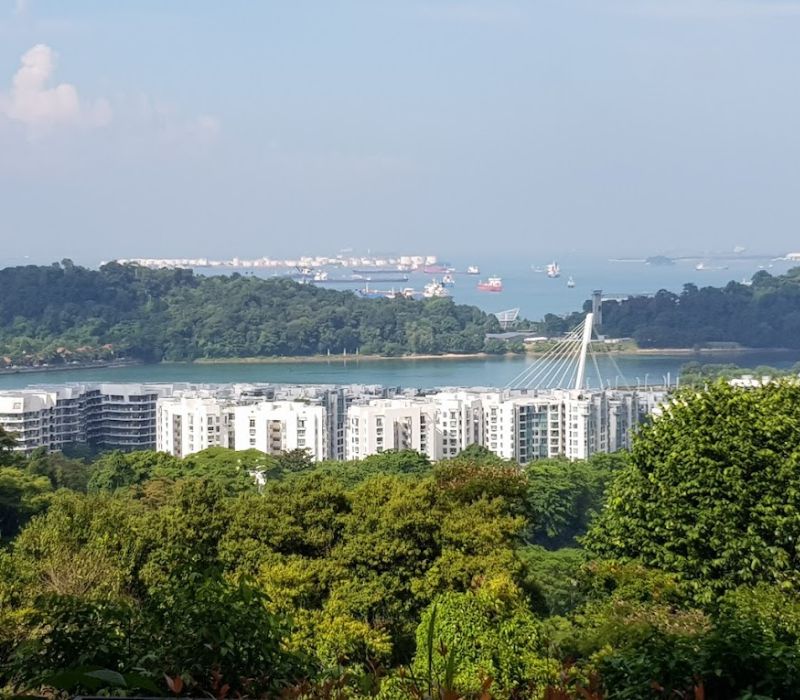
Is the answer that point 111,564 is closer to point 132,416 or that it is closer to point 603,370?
point 132,416

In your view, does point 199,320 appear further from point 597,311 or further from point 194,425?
point 194,425

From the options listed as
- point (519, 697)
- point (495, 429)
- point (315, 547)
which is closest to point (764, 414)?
point (315, 547)

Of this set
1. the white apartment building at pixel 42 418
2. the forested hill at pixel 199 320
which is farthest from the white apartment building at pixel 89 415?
the forested hill at pixel 199 320

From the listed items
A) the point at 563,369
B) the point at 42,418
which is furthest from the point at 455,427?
the point at 563,369

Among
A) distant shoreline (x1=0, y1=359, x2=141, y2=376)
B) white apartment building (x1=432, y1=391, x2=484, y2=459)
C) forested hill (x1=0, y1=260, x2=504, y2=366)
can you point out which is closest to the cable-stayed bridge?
Answer: forested hill (x1=0, y1=260, x2=504, y2=366)

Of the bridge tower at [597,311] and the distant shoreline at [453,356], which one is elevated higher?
the bridge tower at [597,311]

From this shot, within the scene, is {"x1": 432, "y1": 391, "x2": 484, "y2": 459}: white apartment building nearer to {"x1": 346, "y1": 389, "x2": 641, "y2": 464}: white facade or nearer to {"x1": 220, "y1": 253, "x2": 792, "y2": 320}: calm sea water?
{"x1": 346, "y1": 389, "x2": 641, "y2": 464}: white facade

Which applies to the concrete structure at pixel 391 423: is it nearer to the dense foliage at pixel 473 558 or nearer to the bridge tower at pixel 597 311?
the dense foliage at pixel 473 558
